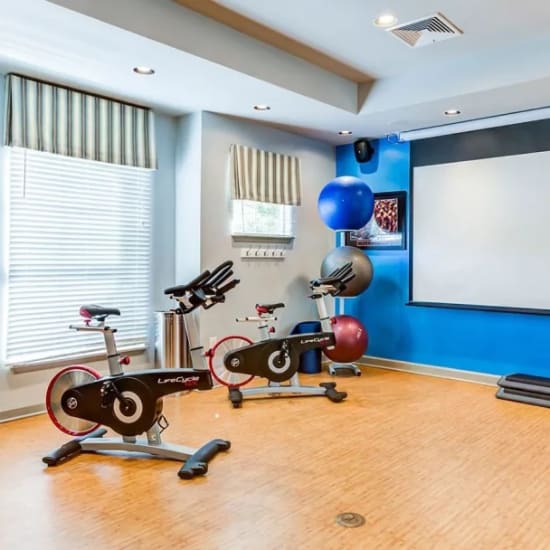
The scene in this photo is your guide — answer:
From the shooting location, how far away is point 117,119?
4.84m

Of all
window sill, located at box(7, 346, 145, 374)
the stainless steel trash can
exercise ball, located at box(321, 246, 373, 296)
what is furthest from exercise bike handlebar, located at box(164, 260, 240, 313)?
exercise ball, located at box(321, 246, 373, 296)

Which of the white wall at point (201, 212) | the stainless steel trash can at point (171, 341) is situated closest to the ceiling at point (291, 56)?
the white wall at point (201, 212)

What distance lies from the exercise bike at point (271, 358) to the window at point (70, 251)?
905mm

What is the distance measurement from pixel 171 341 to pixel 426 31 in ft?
11.2

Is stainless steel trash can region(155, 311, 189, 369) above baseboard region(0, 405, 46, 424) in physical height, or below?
above

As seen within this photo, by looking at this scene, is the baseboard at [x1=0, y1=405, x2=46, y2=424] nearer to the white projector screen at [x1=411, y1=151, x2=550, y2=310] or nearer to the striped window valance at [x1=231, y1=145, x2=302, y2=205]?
the striped window valance at [x1=231, y1=145, x2=302, y2=205]

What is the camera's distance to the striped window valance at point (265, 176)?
5.47m

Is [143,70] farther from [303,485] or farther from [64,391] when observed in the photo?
[303,485]

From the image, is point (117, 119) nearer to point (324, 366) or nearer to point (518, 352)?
point (324, 366)

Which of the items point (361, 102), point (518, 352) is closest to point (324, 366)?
point (518, 352)

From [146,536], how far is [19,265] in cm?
264

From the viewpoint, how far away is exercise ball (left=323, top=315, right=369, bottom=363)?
5.53 metres

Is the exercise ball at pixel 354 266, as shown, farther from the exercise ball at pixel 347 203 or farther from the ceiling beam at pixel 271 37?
the ceiling beam at pixel 271 37

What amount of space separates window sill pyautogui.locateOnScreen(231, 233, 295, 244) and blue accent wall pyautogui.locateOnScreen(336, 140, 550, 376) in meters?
1.06
